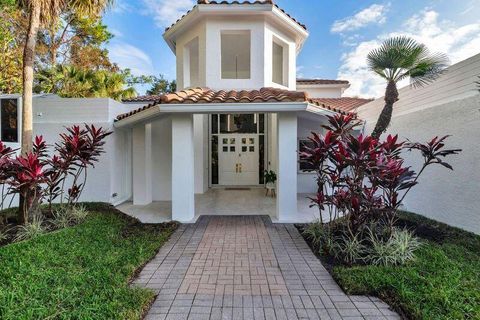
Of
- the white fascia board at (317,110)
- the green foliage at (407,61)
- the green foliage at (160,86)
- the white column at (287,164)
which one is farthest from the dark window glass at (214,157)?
the green foliage at (160,86)

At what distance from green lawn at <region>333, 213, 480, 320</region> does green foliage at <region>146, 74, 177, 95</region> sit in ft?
119

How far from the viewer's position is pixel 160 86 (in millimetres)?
37281

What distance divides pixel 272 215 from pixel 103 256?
5.59 m

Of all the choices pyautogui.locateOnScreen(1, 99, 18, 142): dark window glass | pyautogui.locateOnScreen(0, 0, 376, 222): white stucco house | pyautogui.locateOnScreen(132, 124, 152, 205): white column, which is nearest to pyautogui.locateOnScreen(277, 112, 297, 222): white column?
pyautogui.locateOnScreen(0, 0, 376, 222): white stucco house

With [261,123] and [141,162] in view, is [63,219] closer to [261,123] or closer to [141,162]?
[141,162]

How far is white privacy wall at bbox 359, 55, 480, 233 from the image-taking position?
20.9 ft

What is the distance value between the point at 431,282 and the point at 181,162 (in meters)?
6.94

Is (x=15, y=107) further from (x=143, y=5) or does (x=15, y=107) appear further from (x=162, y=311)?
(x=162, y=311)

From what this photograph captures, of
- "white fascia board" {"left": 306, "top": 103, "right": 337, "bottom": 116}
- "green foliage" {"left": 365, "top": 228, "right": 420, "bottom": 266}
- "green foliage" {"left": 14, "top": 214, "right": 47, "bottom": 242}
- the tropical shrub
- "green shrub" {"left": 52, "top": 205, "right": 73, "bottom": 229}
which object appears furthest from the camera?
"white fascia board" {"left": 306, "top": 103, "right": 337, "bottom": 116}

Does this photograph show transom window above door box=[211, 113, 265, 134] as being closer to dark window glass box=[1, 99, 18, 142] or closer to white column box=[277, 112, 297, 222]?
white column box=[277, 112, 297, 222]

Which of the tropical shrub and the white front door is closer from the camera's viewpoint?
the tropical shrub

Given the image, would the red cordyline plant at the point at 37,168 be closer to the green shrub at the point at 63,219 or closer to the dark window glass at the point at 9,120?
the green shrub at the point at 63,219

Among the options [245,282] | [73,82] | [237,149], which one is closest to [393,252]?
[245,282]

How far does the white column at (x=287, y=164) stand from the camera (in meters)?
8.41
